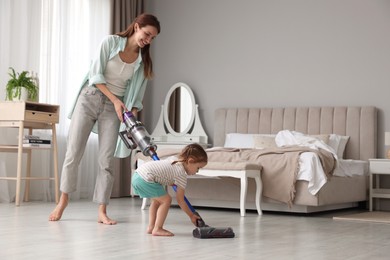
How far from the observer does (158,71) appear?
7.95 metres

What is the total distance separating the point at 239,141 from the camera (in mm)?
6820

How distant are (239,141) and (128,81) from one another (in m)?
2.80

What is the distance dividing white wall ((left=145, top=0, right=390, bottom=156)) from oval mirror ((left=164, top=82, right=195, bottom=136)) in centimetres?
12

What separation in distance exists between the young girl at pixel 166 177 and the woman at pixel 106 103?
629 millimetres

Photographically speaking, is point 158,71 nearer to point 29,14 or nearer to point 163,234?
point 29,14

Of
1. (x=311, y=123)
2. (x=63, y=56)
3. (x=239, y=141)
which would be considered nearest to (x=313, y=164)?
(x=311, y=123)

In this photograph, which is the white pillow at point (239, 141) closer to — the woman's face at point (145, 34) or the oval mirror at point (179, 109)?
the oval mirror at point (179, 109)

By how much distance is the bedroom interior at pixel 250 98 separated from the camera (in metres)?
4.63

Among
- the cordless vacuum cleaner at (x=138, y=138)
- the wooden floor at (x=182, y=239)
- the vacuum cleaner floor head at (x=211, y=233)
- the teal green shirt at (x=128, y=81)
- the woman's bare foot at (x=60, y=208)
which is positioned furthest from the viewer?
the woman's bare foot at (x=60, y=208)

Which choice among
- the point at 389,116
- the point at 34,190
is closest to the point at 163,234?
the point at 34,190

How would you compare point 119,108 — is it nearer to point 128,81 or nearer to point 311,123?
point 128,81

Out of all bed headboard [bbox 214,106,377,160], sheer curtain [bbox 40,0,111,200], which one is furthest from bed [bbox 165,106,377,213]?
sheer curtain [bbox 40,0,111,200]

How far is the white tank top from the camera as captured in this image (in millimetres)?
4125

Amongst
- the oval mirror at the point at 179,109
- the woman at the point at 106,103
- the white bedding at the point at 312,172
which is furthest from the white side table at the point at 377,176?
the woman at the point at 106,103
